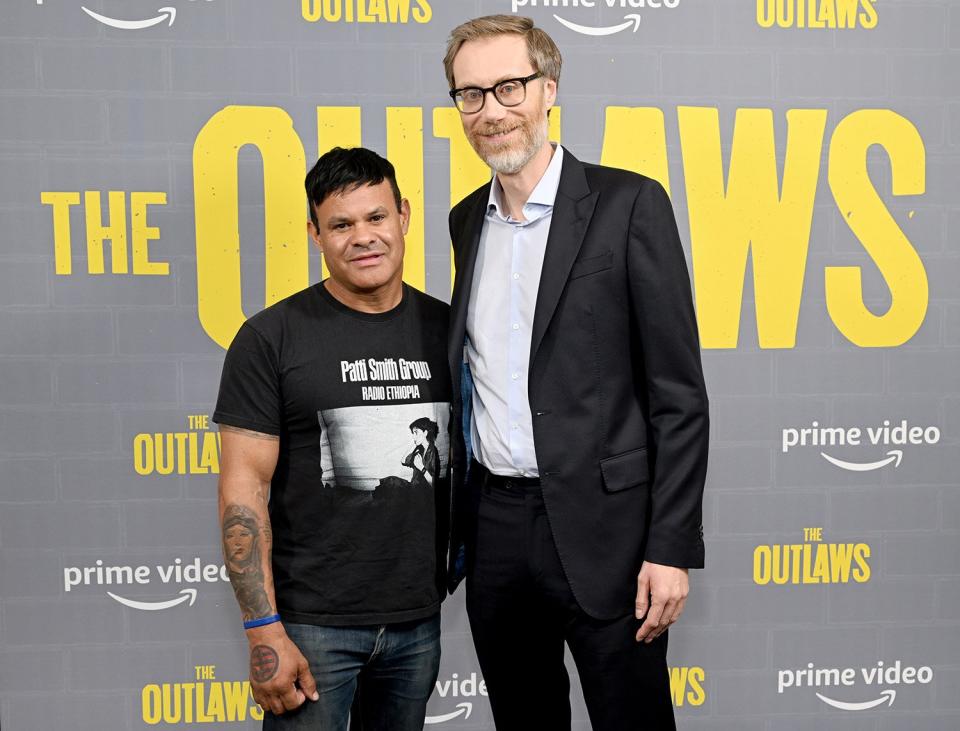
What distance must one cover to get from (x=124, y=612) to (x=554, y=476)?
161 centimetres

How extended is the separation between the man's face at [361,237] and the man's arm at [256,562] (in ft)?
1.10

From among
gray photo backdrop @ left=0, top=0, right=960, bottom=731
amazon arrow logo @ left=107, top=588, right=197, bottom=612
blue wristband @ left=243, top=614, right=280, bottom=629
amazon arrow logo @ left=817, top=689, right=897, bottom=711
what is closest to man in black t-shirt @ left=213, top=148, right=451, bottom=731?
blue wristband @ left=243, top=614, right=280, bottom=629

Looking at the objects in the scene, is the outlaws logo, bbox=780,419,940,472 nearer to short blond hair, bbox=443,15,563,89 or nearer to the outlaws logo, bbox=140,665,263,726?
short blond hair, bbox=443,15,563,89

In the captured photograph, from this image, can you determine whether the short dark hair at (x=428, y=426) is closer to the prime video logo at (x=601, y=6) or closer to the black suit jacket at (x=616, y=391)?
the black suit jacket at (x=616, y=391)

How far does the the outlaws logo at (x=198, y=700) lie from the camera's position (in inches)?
104

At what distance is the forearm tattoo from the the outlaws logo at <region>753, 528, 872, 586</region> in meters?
1.63

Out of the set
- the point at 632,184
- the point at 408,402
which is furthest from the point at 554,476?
the point at 632,184

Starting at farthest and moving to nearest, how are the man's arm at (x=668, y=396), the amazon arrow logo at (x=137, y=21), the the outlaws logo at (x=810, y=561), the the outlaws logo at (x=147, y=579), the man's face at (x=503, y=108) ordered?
the the outlaws logo at (x=810, y=561)
the the outlaws logo at (x=147, y=579)
the amazon arrow logo at (x=137, y=21)
the man's face at (x=503, y=108)
the man's arm at (x=668, y=396)

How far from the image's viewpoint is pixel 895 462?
8.88 feet

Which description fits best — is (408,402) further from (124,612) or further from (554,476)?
(124,612)

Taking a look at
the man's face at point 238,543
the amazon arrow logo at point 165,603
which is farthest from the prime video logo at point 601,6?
the amazon arrow logo at point 165,603

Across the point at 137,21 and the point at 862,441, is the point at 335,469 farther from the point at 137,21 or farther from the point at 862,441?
the point at 862,441

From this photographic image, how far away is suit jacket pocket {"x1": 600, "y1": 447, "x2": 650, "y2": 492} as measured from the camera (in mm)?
1593

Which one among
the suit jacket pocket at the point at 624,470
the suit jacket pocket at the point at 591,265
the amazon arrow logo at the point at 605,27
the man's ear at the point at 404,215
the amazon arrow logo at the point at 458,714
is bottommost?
the amazon arrow logo at the point at 458,714
